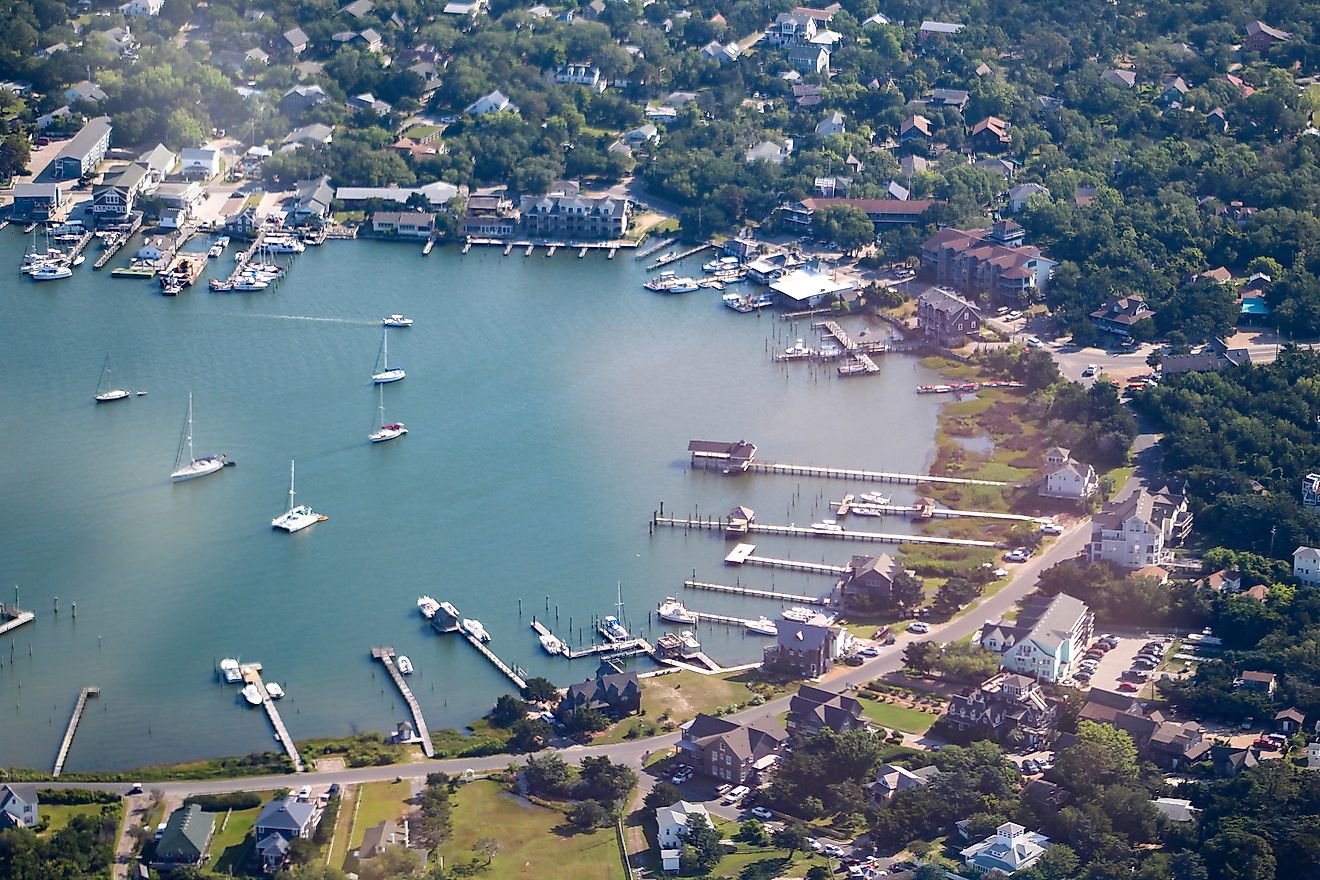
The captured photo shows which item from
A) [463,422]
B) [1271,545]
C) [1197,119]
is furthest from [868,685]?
[1197,119]

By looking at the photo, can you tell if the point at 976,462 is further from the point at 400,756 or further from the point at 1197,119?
the point at 1197,119

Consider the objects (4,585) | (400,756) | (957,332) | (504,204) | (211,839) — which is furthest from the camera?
(504,204)

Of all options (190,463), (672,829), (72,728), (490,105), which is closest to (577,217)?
(490,105)

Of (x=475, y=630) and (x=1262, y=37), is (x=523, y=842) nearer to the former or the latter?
(x=475, y=630)

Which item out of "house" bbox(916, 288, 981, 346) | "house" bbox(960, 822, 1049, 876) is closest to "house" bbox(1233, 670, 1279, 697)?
"house" bbox(960, 822, 1049, 876)

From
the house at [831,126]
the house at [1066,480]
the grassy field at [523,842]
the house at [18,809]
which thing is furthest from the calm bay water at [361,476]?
the house at [831,126]

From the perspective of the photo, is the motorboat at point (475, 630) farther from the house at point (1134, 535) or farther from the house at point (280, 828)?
the house at point (1134, 535)
